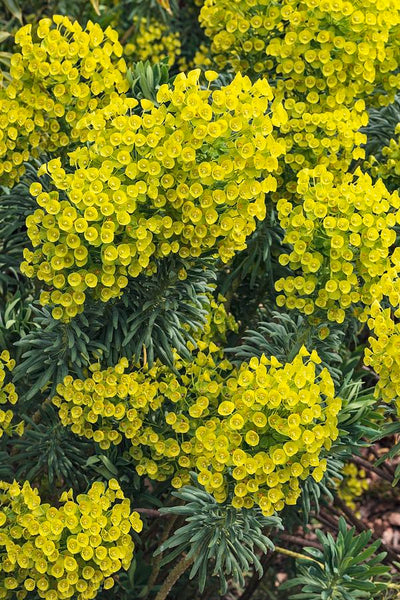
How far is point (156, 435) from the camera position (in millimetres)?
2184

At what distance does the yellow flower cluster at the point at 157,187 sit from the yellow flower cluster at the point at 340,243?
0.49 ft

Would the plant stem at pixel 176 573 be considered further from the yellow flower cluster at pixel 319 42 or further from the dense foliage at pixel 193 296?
the yellow flower cluster at pixel 319 42

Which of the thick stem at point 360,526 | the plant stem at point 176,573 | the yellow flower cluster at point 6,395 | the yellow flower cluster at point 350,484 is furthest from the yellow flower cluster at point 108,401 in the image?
the yellow flower cluster at point 350,484

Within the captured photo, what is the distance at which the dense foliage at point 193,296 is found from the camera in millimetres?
1865

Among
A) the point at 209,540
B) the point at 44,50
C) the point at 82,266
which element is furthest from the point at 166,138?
the point at 209,540

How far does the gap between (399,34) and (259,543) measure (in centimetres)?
146

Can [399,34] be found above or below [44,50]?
above

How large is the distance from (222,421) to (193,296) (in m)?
0.34

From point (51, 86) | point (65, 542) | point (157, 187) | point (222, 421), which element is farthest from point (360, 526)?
point (51, 86)

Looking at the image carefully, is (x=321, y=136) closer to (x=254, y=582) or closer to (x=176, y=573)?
(x=176, y=573)

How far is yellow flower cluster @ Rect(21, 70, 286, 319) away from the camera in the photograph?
1850mm

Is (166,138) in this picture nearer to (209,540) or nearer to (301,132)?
(301,132)

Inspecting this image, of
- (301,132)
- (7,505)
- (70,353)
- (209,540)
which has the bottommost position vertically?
(7,505)

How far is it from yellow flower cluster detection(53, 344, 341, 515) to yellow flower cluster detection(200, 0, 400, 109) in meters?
0.83
